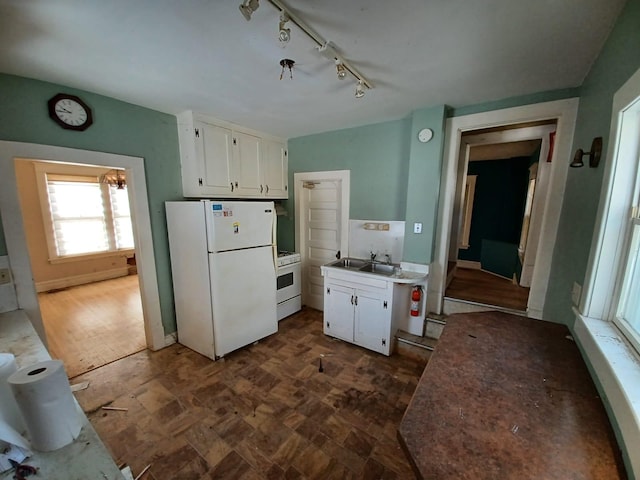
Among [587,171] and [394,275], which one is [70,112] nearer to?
[394,275]

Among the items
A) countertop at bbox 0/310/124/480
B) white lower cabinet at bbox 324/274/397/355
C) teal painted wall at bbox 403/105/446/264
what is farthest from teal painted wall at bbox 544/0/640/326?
countertop at bbox 0/310/124/480

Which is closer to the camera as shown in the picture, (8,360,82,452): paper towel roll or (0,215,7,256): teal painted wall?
(8,360,82,452): paper towel roll

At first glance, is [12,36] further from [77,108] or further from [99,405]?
[99,405]

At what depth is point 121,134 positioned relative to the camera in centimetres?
225

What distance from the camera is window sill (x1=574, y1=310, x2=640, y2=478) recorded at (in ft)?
2.23

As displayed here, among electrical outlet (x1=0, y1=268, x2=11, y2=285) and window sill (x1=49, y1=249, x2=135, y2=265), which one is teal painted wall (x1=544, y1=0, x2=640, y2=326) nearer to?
electrical outlet (x1=0, y1=268, x2=11, y2=285)

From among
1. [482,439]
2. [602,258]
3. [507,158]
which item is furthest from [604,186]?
[507,158]

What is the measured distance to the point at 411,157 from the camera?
2518 millimetres

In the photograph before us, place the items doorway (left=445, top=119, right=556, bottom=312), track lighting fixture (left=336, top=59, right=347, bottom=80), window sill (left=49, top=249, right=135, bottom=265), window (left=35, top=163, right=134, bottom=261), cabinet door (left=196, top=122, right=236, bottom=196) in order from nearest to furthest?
track lighting fixture (left=336, top=59, right=347, bottom=80) < cabinet door (left=196, top=122, right=236, bottom=196) < doorway (left=445, top=119, right=556, bottom=312) < window (left=35, top=163, right=134, bottom=261) < window sill (left=49, top=249, right=135, bottom=265)

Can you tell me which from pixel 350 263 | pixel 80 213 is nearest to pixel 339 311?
pixel 350 263

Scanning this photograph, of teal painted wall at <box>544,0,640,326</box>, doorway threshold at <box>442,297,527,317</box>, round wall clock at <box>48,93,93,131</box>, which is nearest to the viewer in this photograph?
teal painted wall at <box>544,0,640,326</box>

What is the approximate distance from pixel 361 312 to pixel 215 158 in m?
2.33

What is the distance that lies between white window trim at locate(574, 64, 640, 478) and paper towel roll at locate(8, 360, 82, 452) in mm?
1777

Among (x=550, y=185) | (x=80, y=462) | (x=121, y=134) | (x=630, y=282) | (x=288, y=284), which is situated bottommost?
(x=288, y=284)
